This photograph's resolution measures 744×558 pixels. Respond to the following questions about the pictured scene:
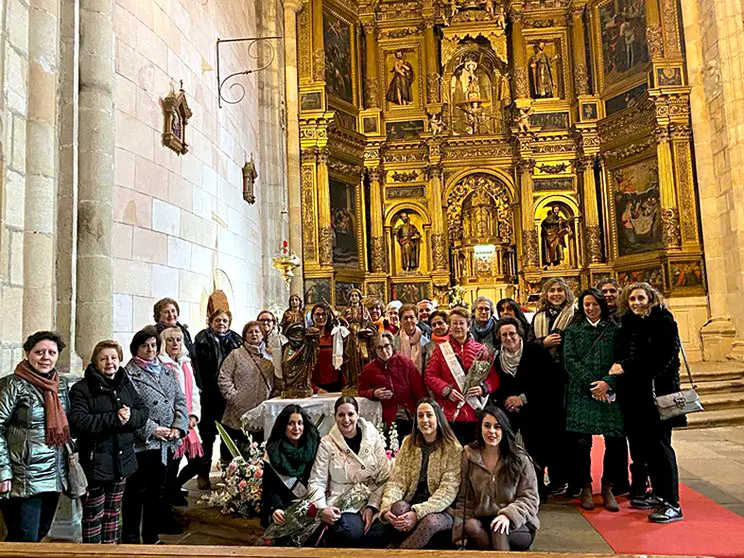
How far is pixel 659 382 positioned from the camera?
183 inches

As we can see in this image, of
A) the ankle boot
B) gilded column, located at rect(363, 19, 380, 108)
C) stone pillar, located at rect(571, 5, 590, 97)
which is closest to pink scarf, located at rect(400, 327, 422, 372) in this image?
the ankle boot

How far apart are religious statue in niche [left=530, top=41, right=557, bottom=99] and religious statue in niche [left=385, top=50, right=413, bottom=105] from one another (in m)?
3.20

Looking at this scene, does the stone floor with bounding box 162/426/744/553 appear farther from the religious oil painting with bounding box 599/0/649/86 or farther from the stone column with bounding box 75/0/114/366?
the religious oil painting with bounding box 599/0/649/86

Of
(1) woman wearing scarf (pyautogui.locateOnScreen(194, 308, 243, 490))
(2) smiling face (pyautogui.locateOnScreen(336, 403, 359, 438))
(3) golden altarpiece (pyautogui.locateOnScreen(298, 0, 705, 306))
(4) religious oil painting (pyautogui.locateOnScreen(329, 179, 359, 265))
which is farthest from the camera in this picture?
(4) religious oil painting (pyautogui.locateOnScreen(329, 179, 359, 265))

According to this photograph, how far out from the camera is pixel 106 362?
3.83 metres

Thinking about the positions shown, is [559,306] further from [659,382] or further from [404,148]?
[404,148]

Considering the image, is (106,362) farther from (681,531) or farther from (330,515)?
(681,531)

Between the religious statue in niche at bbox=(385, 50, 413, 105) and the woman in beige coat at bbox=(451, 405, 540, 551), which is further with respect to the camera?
the religious statue in niche at bbox=(385, 50, 413, 105)

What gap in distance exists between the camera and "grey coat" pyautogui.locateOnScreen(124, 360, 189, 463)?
427 centimetres

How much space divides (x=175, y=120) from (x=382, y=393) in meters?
4.15

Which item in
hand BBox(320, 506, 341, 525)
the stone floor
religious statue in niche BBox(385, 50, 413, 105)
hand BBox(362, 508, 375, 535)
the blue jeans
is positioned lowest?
the stone floor

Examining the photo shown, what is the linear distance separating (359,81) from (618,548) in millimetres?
14544

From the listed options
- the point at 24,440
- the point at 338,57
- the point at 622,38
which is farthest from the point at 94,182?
the point at 622,38

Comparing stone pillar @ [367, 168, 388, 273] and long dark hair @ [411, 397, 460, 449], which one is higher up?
stone pillar @ [367, 168, 388, 273]
